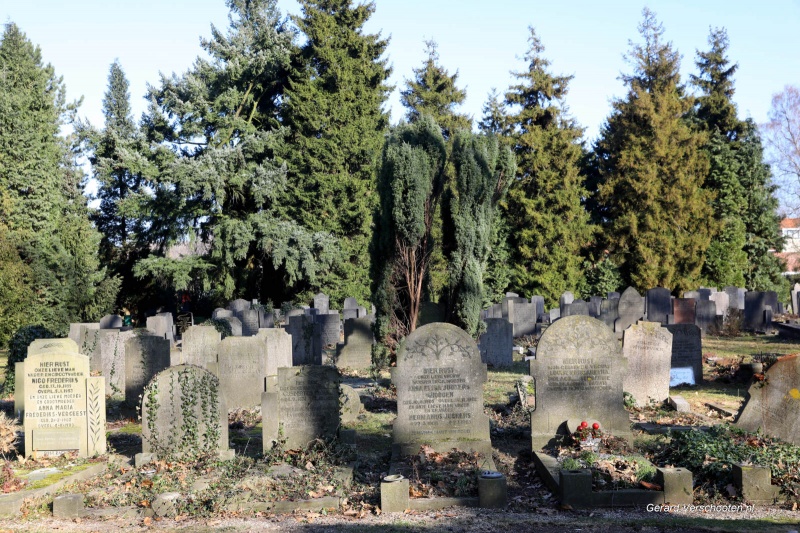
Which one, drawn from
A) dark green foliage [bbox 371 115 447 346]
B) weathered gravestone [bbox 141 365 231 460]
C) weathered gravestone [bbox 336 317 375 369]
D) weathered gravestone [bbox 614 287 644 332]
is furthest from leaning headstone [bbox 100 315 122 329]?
weathered gravestone [bbox 614 287 644 332]

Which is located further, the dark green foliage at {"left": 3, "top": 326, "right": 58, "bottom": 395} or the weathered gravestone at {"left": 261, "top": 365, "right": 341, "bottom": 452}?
the dark green foliage at {"left": 3, "top": 326, "right": 58, "bottom": 395}

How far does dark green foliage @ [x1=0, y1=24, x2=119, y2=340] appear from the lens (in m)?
26.4

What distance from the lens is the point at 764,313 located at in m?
24.9

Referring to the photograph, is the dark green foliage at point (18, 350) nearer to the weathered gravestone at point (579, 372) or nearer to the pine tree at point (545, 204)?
the weathered gravestone at point (579, 372)

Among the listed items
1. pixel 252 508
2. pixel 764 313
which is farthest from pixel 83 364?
pixel 764 313

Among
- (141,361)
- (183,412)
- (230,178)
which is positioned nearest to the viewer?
(183,412)

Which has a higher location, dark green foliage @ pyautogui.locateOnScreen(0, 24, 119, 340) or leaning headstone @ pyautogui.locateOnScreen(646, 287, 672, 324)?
dark green foliage @ pyautogui.locateOnScreen(0, 24, 119, 340)

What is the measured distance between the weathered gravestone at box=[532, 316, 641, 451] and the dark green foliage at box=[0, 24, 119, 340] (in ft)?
64.9

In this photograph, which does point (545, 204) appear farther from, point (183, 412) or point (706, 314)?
point (183, 412)

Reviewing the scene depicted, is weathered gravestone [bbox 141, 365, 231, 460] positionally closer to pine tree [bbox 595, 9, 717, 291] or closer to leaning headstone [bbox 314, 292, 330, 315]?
leaning headstone [bbox 314, 292, 330, 315]

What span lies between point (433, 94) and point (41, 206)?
19.9 m

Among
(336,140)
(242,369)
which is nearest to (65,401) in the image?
(242,369)

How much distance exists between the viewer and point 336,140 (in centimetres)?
3534

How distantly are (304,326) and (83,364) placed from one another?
24.5 feet
